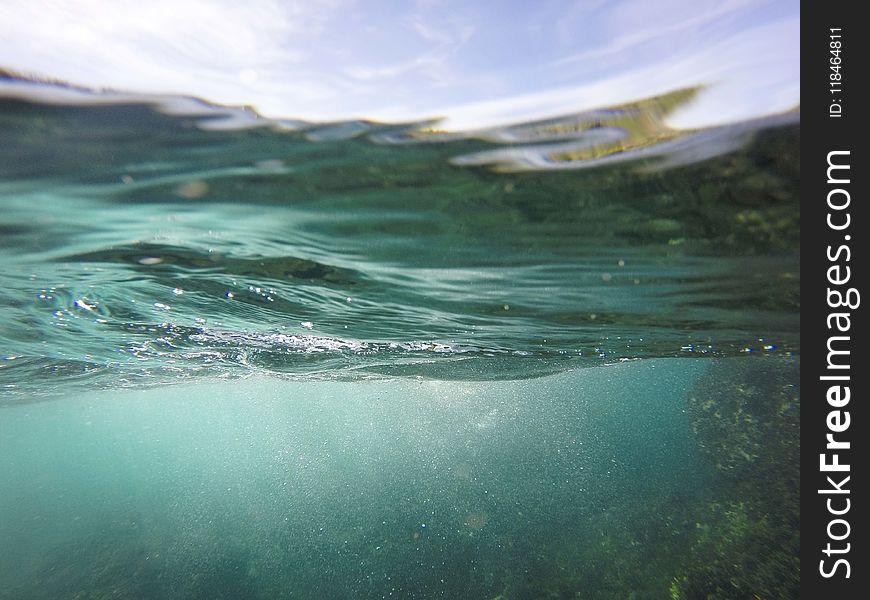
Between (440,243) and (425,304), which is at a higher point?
(440,243)

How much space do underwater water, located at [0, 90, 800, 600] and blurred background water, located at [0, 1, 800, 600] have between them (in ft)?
0.20

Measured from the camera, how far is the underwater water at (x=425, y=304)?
5113mm

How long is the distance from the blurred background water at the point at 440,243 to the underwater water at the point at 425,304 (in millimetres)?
62

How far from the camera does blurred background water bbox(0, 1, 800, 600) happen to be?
3.91 metres

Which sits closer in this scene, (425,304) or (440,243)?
(440,243)

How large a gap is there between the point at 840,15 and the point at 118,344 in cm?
1953

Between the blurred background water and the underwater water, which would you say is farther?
the underwater water

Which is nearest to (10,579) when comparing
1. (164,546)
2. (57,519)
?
(164,546)

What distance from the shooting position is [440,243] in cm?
726

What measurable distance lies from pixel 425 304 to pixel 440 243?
3365 millimetres

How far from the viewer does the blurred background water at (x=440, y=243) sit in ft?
12.8

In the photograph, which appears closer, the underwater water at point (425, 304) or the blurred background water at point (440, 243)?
the blurred background water at point (440, 243)

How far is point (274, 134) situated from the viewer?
4879 mm

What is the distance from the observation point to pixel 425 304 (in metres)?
10.4
